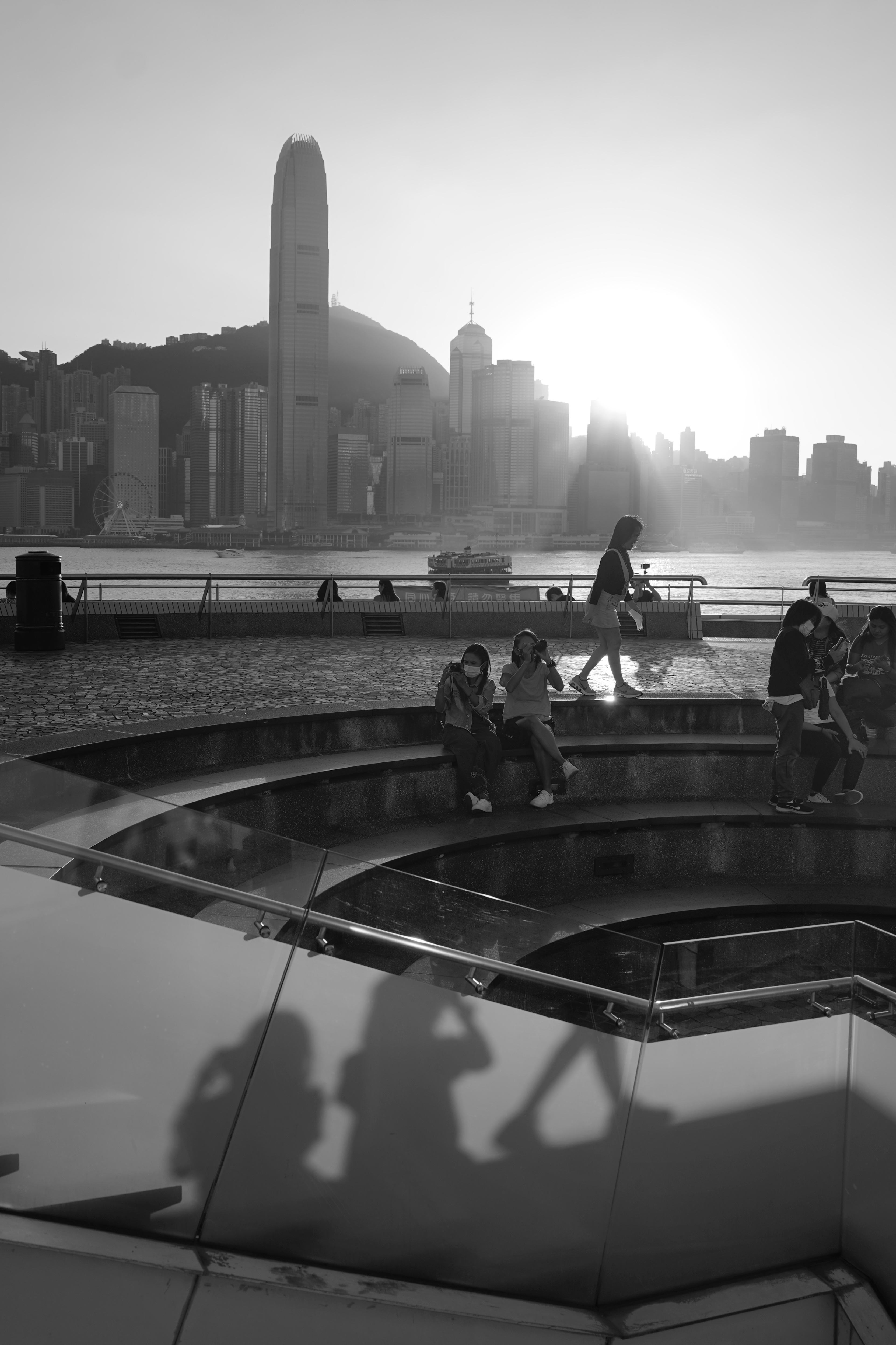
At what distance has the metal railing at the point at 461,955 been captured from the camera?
2.81m

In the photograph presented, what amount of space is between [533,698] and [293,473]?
152 meters

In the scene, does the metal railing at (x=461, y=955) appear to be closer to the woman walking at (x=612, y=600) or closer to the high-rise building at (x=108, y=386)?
the woman walking at (x=612, y=600)

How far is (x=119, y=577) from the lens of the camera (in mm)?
14023

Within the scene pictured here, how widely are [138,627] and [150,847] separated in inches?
434

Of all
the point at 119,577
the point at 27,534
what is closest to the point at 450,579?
the point at 119,577

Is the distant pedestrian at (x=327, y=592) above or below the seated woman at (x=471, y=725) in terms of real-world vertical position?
above

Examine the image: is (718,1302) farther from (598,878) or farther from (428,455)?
(428,455)

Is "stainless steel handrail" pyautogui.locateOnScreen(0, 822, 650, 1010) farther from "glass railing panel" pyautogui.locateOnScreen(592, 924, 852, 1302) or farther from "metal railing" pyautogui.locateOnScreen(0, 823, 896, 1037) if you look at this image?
"glass railing panel" pyautogui.locateOnScreen(592, 924, 852, 1302)

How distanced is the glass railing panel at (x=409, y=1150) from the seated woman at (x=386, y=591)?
13.6 metres

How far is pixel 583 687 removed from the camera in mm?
9109

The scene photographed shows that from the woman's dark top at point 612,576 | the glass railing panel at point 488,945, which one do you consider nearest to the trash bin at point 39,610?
the woman's dark top at point 612,576

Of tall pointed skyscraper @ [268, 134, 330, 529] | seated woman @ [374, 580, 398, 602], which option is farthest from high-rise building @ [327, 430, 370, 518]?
seated woman @ [374, 580, 398, 602]

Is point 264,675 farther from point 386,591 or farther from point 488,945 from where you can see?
point 488,945

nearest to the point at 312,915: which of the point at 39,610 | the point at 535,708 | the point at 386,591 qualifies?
the point at 535,708
